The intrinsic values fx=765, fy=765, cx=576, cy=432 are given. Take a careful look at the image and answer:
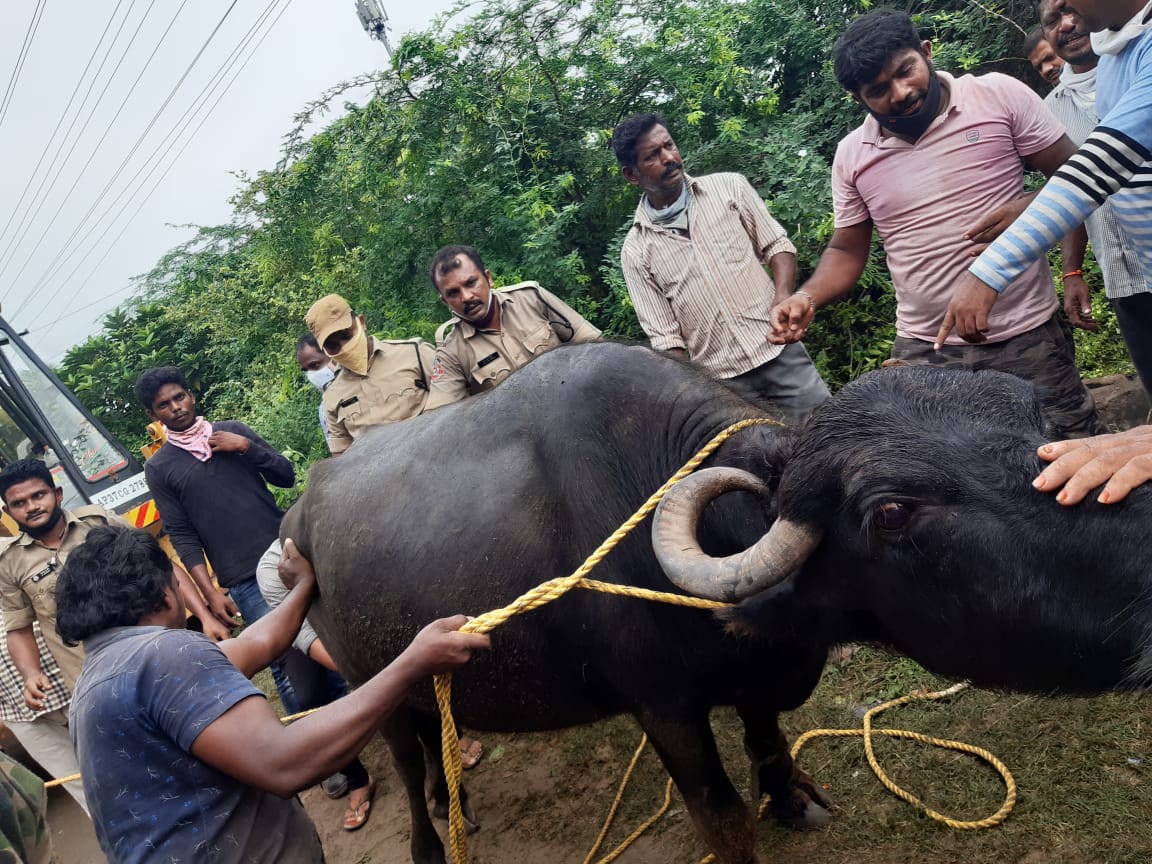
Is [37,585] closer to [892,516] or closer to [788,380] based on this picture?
[788,380]

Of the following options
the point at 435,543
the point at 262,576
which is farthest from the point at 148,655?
the point at 262,576

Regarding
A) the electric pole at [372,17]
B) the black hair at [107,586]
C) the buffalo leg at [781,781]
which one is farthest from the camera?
the electric pole at [372,17]

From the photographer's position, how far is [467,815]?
4195 millimetres

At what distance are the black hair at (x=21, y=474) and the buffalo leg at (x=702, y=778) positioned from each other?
Answer: 12.4 ft

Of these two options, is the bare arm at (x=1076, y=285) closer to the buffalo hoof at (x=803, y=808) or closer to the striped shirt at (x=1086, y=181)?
the striped shirt at (x=1086, y=181)

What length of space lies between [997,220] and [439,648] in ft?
8.03

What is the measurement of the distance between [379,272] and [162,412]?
3.58 m

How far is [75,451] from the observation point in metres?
7.64

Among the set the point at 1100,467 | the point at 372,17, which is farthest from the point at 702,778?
the point at 372,17

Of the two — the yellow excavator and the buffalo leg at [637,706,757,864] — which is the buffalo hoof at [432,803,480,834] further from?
the yellow excavator

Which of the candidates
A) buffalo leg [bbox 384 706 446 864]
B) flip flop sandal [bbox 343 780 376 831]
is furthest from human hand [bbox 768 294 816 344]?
flip flop sandal [bbox 343 780 376 831]

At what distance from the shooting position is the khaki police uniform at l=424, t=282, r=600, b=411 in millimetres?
4105

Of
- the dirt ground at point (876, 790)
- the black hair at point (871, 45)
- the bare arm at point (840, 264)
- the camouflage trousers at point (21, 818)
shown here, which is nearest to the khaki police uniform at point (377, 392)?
the dirt ground at point (876, 790)

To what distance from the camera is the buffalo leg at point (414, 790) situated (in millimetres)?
3838
